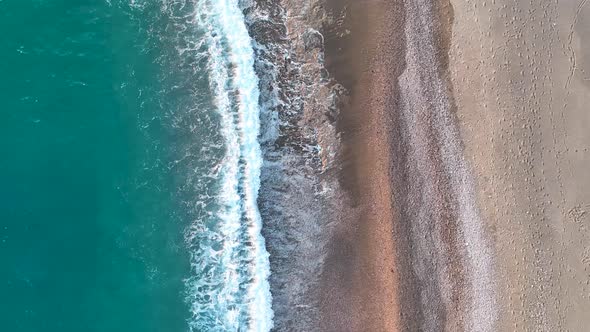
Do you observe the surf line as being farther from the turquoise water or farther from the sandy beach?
the sandy beach

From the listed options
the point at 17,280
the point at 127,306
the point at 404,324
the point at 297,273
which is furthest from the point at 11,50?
the point at 404,324

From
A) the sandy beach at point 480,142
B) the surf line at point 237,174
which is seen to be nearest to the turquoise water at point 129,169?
the surf line at point 237,174

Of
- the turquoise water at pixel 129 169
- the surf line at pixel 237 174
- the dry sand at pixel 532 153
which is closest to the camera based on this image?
the turquoise water at pixel 129 169

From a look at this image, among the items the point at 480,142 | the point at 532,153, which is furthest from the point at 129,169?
the point at 532,153

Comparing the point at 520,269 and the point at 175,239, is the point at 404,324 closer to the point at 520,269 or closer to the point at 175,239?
the point at 520,269

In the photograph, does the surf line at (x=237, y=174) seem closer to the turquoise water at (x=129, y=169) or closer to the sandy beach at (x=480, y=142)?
the turquoise water at (x=129, y=169)
